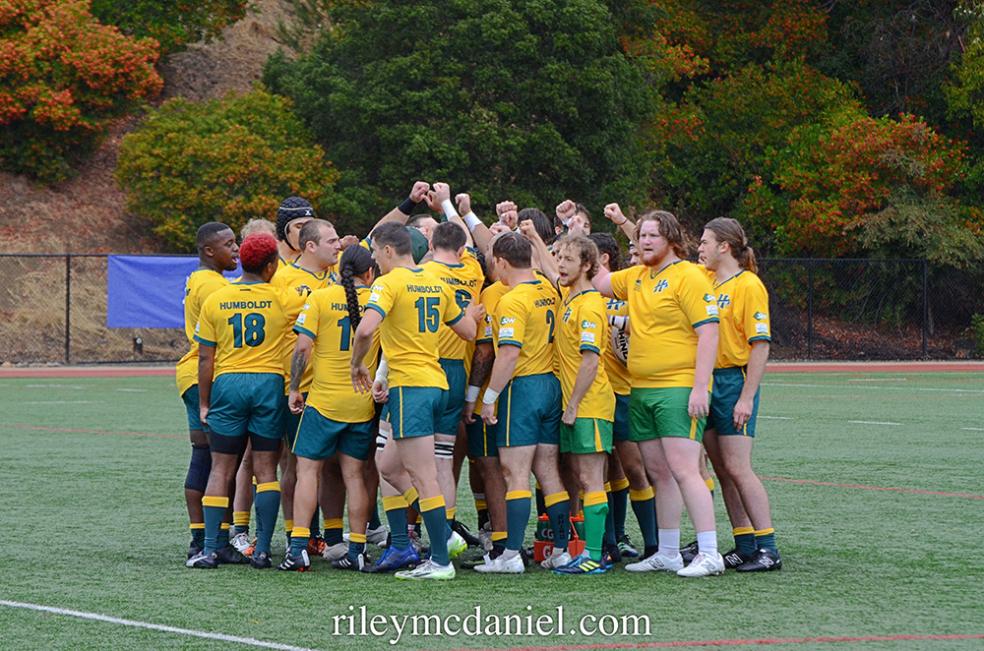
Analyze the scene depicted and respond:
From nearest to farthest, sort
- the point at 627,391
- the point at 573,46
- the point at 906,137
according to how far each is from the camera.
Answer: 1. the point at 627,391
2. the point at 573,46
3. the point at 906,137

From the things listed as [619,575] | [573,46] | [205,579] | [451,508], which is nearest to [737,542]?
[619,575]

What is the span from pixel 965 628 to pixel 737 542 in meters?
1.93

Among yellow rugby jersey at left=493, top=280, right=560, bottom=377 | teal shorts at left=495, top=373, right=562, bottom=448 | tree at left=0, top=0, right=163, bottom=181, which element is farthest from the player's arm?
tree at left=0, top=0, right=163, bottom=181

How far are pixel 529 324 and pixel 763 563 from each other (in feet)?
6.01

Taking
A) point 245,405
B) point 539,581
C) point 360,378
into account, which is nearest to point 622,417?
point 539,581

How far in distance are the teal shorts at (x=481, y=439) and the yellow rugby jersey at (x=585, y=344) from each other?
1.74 ft

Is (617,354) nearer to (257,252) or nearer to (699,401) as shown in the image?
(699,401)

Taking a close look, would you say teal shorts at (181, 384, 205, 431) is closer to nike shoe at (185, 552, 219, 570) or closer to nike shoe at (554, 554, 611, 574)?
nike shoe at (185, 552, 219, 570)

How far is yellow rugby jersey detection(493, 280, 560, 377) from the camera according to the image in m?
8.34

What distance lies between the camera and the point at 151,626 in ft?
22.4

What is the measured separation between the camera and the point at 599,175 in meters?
33.9

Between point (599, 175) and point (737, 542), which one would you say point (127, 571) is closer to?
point (737, 542)

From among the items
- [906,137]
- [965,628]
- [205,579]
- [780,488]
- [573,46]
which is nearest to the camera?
[965,628]

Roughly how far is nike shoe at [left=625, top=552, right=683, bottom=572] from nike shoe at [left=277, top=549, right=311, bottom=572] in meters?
1.79
